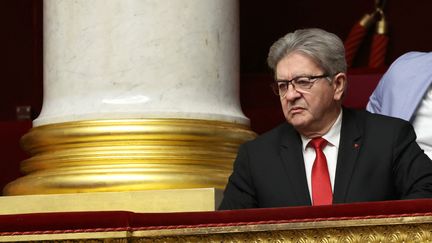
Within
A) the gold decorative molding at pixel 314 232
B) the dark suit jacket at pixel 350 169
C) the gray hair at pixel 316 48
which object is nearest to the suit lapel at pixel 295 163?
the dark suit jacket at pixel 350 169

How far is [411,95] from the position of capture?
462 centimetres

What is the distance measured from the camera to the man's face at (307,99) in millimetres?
4086

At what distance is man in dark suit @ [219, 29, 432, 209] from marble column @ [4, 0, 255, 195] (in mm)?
634

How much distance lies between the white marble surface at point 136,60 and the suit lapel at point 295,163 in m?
0.77

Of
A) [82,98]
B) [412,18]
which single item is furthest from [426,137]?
[412,18]

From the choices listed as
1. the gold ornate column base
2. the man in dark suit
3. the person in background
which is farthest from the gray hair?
the gold ornate column base

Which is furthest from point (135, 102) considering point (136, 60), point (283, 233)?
point (283, 233)

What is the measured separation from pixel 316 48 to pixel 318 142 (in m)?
0.31

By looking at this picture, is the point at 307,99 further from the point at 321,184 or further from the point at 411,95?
the point at 411,95

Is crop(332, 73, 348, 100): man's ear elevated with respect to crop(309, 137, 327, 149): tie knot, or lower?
elevated

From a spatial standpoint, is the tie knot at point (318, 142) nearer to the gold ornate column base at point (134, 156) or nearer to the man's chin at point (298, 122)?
the man's chin at point (298, 122)

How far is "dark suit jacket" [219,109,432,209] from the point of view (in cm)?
401

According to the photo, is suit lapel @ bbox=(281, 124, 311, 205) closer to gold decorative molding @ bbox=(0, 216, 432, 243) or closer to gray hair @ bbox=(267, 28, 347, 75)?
gray hair @ bbox=(267, 28, 347, 75)

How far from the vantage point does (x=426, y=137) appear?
4.53 metres
